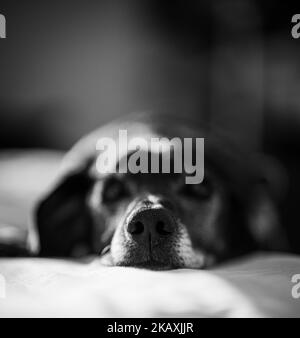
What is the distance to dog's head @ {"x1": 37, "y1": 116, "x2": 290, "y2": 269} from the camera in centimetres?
145

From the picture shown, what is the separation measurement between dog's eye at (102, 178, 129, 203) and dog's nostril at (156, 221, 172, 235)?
0.39m

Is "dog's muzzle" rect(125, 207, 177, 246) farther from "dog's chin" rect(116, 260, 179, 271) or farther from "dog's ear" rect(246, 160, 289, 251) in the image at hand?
"dog's ear" rect(246, 160, 289, 251)

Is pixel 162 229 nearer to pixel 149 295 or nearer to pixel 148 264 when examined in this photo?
pixel 148 264

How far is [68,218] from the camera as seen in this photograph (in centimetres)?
167

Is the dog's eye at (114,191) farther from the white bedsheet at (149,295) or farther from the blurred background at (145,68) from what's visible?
the blurred background at (145,68)

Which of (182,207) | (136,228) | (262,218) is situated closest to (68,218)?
(182,207)

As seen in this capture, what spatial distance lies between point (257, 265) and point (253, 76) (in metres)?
2.29

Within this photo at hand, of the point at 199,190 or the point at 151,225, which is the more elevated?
the point at 199,190

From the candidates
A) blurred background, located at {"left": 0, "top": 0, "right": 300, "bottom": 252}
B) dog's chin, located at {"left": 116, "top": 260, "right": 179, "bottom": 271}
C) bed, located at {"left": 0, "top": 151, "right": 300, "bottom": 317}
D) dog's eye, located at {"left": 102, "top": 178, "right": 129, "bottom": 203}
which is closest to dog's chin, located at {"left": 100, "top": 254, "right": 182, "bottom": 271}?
dog's chin, located at {"left": 116, "top": 260, "right": 179, "bottom": 271}

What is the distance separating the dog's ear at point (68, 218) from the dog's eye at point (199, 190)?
40 cm

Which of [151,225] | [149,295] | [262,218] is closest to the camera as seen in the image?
[149,295]

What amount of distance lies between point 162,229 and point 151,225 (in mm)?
43

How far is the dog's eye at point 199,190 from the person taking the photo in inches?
58.0
